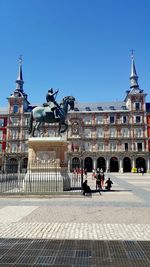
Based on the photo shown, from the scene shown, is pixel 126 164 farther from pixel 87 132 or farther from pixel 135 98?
pixel 135 98

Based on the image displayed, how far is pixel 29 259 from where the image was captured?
4.17 metres

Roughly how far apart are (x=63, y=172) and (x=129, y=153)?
44.9 metres

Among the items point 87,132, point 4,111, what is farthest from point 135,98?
point 4,111

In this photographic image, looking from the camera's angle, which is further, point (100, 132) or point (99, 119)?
point (99, 119)

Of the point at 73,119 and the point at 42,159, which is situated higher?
the point at 73,119

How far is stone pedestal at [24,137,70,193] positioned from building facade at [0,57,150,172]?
136ft

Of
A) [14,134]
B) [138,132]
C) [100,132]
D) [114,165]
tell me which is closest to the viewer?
[138,132]

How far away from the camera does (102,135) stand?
2363 inches

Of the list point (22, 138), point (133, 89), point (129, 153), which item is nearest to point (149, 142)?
point (129, 153)

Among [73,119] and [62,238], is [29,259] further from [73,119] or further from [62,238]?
[73,119]

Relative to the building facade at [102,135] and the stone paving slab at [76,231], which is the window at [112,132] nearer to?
the building facade at [102,135]

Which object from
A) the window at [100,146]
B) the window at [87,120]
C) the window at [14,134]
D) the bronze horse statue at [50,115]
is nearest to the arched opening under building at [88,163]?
the window at [100,146]

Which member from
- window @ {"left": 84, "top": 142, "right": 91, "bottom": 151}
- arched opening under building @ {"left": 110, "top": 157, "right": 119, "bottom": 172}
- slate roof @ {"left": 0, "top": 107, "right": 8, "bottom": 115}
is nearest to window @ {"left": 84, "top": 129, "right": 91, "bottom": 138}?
window @ {"left": 84, "top": 142, "right": 91, "bottom": 151}

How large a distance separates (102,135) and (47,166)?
46.2m
